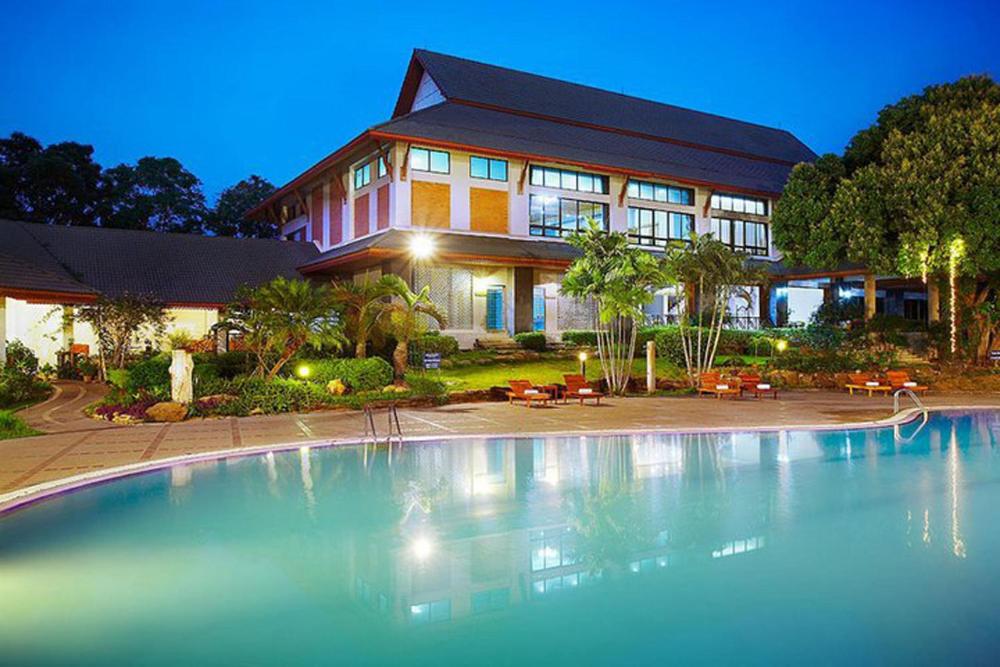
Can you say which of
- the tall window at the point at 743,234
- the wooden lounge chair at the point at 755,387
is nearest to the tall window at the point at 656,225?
the tall window at the point at 743,234

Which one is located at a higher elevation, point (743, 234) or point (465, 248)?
point (743, 234)

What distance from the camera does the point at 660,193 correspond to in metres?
34.0

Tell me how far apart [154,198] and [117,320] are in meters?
29.6

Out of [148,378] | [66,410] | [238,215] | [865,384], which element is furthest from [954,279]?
[238,215]

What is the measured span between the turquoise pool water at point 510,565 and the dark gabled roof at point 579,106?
1033 inches

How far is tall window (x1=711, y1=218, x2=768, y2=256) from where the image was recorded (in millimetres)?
36312

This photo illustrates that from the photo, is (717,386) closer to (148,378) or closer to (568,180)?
(568,180)

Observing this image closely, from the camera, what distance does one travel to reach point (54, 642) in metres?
5.22

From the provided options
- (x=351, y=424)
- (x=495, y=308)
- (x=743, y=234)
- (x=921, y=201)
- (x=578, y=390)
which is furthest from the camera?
(x=743, y=234)

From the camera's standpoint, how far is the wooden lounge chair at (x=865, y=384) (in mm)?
21750

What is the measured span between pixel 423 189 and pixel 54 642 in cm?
2373

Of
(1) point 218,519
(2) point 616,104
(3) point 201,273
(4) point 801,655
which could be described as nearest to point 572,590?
(4) point 801,655

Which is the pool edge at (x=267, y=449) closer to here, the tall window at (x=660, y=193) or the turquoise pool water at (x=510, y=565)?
the turquoise pool water at (x=510, y=565)

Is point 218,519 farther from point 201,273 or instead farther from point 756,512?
point 201,273
